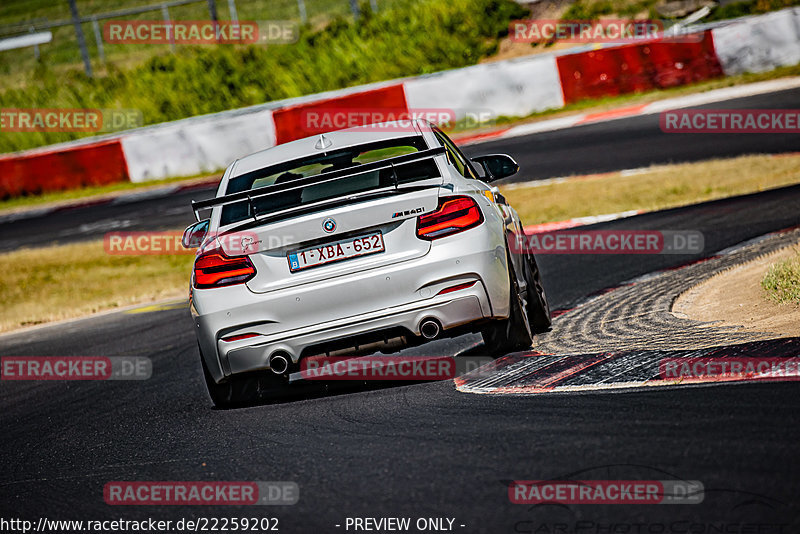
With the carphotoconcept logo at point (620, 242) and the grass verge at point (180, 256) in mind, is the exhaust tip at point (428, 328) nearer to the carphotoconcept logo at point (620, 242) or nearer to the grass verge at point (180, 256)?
the carphotoconcept logo at point (620, 242)

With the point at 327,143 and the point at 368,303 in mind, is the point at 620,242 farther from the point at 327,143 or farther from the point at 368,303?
the point at 368,303

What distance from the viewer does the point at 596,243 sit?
11.2m

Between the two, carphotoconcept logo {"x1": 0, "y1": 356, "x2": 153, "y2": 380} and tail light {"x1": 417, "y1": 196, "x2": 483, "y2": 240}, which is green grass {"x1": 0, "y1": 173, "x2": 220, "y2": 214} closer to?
carphotoconcept logo {"x1": 0, "y1": 356, "x2": 153, "y2": 380}

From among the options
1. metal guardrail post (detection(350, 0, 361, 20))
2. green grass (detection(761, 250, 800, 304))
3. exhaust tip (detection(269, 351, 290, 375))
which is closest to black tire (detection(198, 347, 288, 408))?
exhaust tip (detection(269, 351, 290, 375))

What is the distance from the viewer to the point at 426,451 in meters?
4.64

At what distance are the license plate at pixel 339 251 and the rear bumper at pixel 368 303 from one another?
0.11m

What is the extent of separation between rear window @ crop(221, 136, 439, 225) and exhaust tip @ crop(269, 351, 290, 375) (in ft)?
2.71

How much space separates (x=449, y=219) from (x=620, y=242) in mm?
5283

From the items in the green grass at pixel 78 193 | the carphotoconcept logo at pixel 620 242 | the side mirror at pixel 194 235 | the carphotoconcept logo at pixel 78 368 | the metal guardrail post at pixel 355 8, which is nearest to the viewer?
the side mirror at pixel 194 235

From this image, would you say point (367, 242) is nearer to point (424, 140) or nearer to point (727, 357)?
point (424, 140)

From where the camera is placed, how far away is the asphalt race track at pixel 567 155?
1561 cm

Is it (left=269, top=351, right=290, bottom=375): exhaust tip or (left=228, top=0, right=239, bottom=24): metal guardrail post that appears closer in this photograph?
(left=269, top=351, right=290, bottom=375): exhaust tip

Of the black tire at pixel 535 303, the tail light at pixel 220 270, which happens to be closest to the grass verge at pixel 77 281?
the black tire at pixel 535 303

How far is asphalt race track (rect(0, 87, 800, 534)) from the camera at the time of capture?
3668 millimetres
